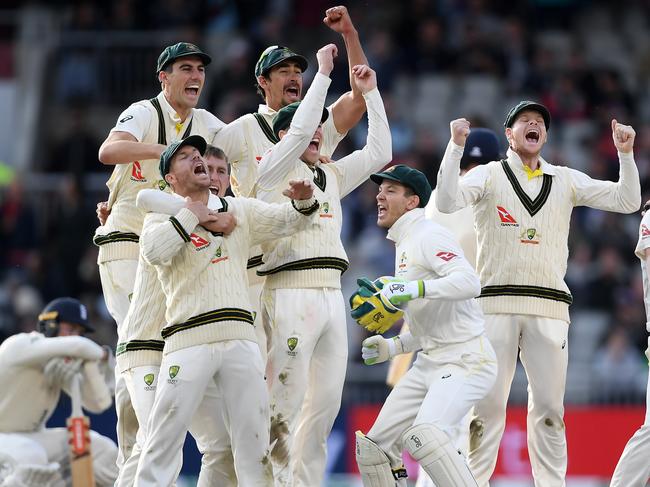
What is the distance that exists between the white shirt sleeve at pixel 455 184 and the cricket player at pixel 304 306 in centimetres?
73

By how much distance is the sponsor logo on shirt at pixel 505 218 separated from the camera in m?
11.2

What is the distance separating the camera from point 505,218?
1119 centimetres

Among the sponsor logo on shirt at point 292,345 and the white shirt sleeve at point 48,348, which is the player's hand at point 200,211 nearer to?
the sponsor logo on shirt at point 292,345

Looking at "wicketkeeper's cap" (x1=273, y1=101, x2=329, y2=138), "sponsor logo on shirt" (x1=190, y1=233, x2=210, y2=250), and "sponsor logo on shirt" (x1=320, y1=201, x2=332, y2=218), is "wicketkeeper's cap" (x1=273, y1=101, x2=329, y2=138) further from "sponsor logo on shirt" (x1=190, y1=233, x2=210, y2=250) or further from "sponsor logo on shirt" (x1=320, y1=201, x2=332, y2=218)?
"sponsor logo on shirt" (x1=190, y1=233, x2=210, y2=250)

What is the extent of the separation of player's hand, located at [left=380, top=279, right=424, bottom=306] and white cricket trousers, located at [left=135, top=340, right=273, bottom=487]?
887 millimetres

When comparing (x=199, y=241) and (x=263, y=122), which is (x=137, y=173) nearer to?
(x=263, y=122)

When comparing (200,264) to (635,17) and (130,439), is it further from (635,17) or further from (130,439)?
(635,17)

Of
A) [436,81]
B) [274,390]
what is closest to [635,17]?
[436,81]

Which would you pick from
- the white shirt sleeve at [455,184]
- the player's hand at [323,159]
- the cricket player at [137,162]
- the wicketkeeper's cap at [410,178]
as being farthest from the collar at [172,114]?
the white shirt sleeve at [455,184]

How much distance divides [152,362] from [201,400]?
68cm

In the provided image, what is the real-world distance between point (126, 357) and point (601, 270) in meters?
9.11

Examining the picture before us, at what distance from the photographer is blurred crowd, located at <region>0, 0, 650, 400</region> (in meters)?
18.9

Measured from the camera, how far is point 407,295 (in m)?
9.92

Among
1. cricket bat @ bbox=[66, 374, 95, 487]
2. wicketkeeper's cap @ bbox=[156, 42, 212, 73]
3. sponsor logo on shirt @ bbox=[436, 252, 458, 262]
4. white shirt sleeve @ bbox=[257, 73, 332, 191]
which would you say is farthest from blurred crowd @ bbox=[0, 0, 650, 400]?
sponsor logo on shirt @ bbox=[436, 252, 458, 262]
